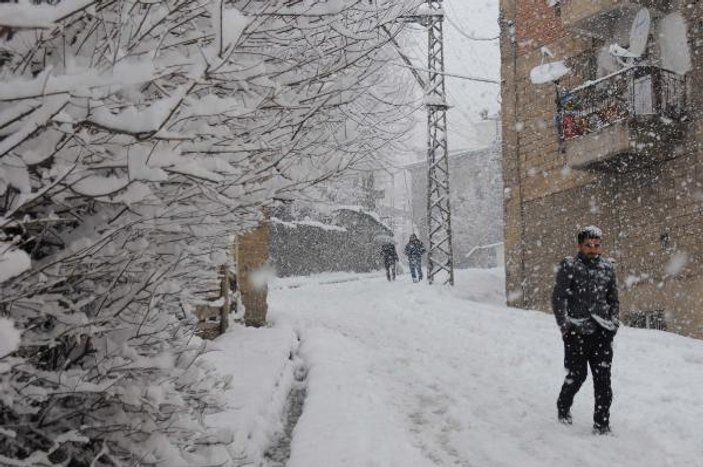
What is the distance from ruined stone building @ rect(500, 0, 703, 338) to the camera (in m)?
11.9

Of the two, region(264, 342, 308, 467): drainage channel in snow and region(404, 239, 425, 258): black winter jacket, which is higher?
region(404, 239, 425, 258): black winter jacket

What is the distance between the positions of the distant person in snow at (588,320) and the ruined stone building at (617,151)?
6988 mm

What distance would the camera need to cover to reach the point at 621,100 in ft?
40.1

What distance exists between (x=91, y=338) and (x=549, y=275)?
1403 cm

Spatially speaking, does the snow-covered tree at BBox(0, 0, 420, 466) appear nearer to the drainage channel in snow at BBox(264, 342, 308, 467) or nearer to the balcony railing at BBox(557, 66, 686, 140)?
the drainage channel in snow at BBox(264, 342, 308, 467)

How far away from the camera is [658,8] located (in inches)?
499

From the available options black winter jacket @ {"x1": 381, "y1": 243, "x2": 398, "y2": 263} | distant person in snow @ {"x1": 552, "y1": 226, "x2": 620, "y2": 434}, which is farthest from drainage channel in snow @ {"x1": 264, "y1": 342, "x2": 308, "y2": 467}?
black winter jacket @ {"x1": 381, "y1": 243, "x2": 398, "y2": 263}

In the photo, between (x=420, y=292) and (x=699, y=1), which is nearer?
(x=699, y=1)

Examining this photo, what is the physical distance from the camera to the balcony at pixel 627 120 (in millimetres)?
11898

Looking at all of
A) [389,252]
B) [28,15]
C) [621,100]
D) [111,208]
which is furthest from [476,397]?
[389,252]

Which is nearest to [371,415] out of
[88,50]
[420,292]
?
[88,50]

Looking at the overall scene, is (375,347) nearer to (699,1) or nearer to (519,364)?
(519,364)

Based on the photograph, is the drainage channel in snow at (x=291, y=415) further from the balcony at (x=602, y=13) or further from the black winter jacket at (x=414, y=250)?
the black winter jacket at (x=414, y=250)

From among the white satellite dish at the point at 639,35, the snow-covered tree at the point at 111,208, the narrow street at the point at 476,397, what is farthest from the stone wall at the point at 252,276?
the snow-covered tree at the point at 111,208
